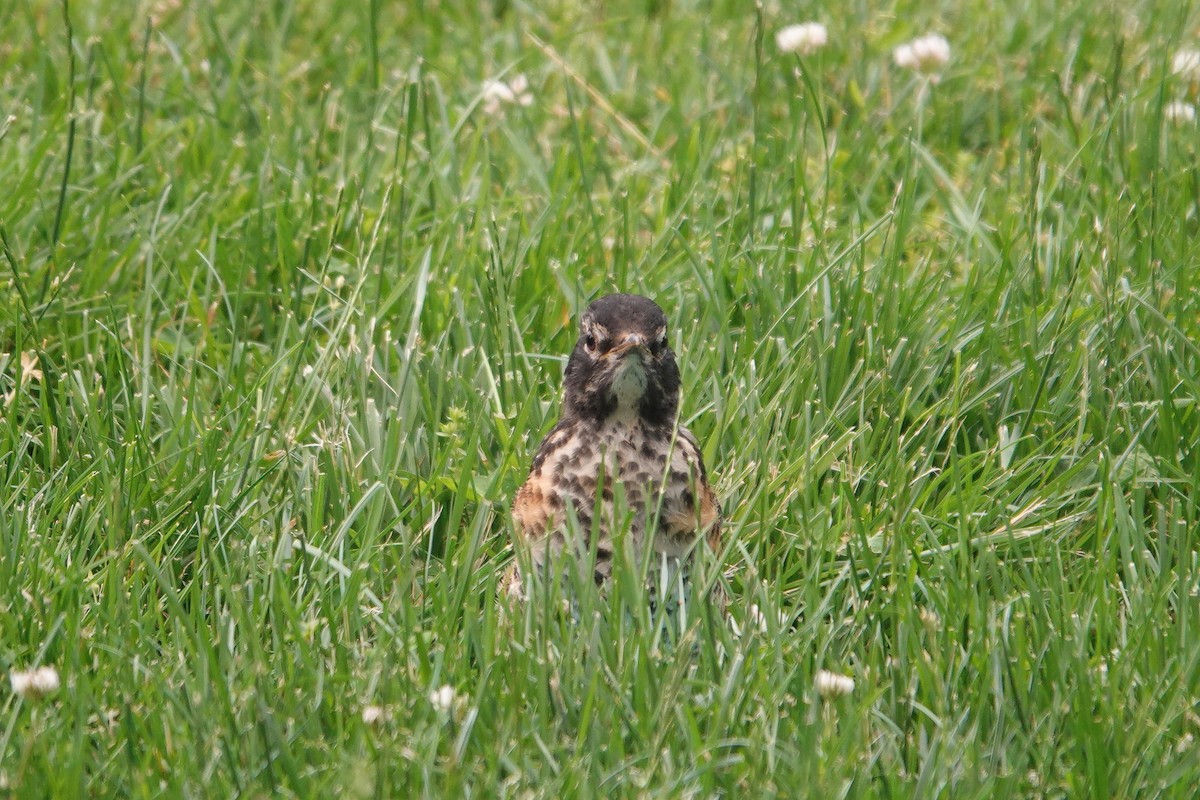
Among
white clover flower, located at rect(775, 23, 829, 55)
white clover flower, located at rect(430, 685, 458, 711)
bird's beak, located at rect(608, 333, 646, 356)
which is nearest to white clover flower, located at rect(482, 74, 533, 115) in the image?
white clover flower, located at rect(775, 23, 829, 55)

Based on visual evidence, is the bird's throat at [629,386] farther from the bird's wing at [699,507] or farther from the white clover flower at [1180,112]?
the white clover flower at [1180,112]

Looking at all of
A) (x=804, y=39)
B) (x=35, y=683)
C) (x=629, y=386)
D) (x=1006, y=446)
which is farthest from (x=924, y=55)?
(x=35, y=683)

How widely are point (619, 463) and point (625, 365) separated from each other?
263 millimetres

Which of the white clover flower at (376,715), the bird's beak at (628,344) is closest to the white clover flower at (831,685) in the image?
the white clover flower at (376,715)

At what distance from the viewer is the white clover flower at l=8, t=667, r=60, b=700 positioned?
385 centimetres

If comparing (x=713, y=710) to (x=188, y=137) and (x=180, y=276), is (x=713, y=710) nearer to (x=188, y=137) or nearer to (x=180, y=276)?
(x=180, y=276)

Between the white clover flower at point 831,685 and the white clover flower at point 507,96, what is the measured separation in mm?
3950

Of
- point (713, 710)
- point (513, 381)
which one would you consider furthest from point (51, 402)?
point (713, 710)

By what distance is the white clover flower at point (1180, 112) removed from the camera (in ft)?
23.0

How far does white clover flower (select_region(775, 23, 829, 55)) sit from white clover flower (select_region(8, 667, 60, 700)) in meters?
4.83

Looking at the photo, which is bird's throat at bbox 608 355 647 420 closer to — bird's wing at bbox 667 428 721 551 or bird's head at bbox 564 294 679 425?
bird's head at bbox 564 294 679 425

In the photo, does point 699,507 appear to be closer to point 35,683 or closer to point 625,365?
point 625,365

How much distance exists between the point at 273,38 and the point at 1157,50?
13.0 feet

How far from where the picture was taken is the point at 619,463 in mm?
4613
